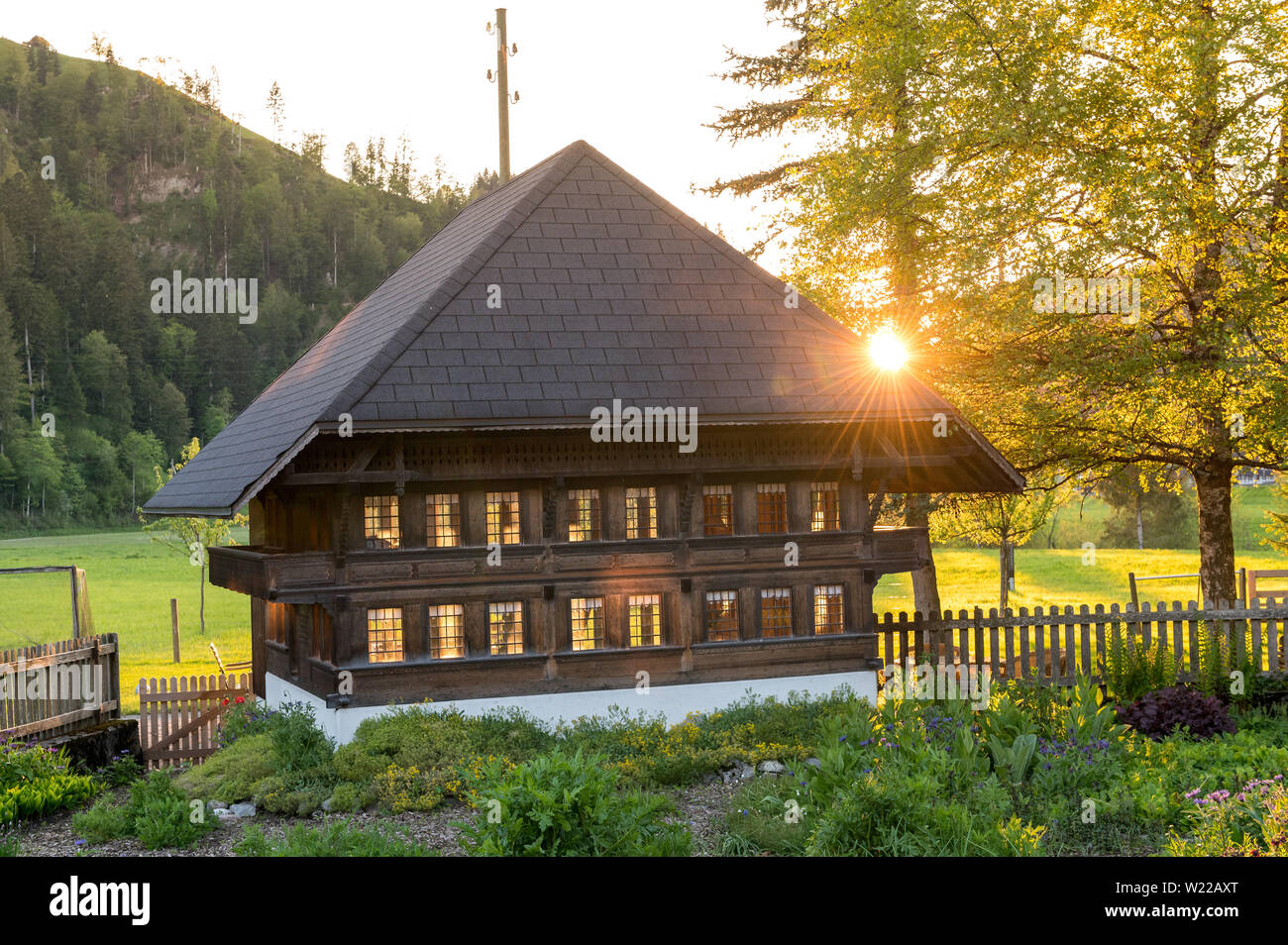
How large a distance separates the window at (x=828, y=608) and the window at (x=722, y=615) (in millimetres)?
1221

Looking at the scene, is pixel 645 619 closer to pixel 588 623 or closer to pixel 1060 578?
pixel 588 623

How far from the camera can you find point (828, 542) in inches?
630

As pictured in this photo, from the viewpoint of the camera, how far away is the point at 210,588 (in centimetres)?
5584

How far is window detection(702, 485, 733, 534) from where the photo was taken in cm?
1570

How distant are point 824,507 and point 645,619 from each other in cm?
292

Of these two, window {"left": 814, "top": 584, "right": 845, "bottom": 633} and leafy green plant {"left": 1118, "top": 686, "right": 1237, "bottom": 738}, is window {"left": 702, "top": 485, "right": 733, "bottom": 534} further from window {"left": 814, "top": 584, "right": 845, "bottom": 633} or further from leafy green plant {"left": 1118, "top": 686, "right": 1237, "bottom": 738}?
leafy green plant {"left": 1118, "top": 686, "right": 1237, "bottom": 738}

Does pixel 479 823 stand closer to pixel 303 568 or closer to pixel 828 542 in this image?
pixel 303 568

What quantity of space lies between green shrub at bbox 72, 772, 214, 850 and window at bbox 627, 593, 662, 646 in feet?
18.6

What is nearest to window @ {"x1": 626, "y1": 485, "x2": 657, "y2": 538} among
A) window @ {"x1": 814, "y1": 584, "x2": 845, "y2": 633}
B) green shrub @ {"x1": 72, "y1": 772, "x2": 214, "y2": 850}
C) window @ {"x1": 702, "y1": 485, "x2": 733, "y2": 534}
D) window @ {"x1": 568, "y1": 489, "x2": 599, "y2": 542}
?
window @ {"x1": 568, "y1": 489, "x2": 599, "y2": 542}

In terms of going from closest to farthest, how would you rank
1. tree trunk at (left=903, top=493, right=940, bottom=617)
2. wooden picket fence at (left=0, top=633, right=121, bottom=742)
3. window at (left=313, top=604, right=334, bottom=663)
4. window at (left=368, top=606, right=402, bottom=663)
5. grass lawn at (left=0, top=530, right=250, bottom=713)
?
window at (left=368, top=606, right=402, bottom=663) → window at (left=313, top=604, right=334, bottom=663) → wooden picket fence at (left=0, top=633, right=121, bottom=742) → tree trunk at (left=903, top=493, right=940, bottom=617) → grass lawn at (left=0, top=530, right=250, bottom=713)

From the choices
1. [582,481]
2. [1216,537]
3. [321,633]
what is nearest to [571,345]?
[582,481]

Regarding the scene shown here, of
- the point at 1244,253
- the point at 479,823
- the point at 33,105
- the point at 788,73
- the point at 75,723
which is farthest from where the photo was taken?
the point at 33,105
